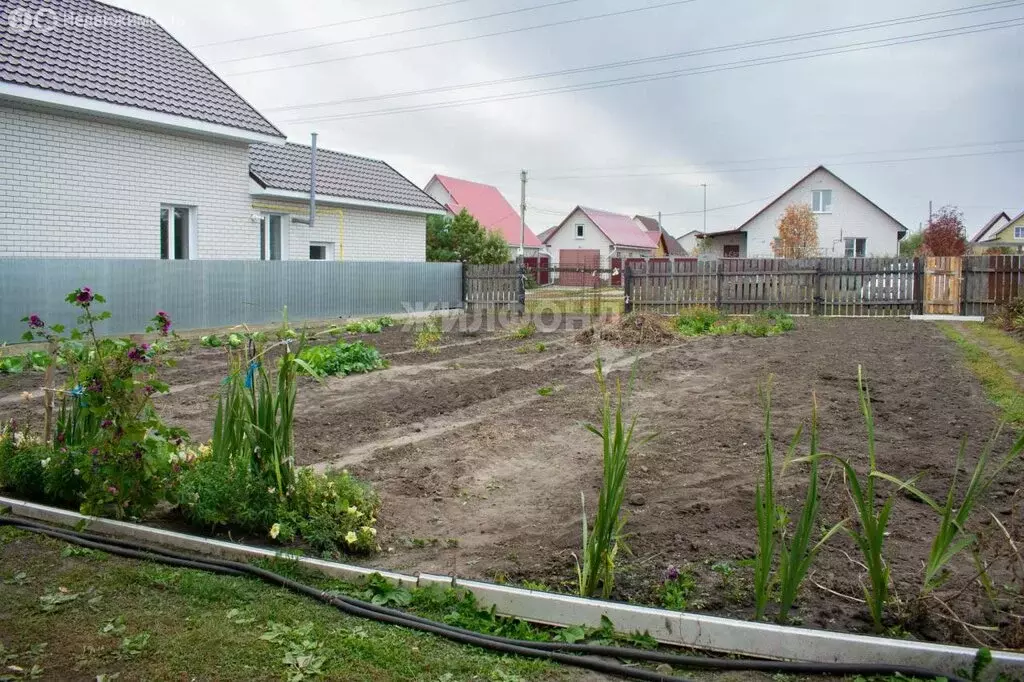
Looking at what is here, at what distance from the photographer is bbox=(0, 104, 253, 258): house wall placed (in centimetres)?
1346

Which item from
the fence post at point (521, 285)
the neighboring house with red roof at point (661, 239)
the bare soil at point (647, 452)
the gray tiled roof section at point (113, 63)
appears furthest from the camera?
the neighboring house with red roof at point (661, 239)

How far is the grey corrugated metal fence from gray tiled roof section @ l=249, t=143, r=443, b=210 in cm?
226

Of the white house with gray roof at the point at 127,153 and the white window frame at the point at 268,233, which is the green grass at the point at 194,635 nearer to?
the white house with gray roof at the point at 127,153

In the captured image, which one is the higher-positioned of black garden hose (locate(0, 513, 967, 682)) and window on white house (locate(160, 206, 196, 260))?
window on white house (locate(160, 206, 196, 260))

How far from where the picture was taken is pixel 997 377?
9383 millimetres

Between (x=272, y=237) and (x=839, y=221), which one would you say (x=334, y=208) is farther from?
(x=839, y=221)

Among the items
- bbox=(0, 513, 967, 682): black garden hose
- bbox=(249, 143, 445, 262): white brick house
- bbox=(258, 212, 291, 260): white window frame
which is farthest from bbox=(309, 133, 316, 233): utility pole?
bbox=(0, 513, 967, 682): black garden hose

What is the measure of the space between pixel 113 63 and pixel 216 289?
15.5 ft

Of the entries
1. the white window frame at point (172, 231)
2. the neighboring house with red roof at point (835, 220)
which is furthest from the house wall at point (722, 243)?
the white window frame at point (172, 231)

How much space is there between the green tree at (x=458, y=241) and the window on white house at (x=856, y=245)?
70.2ft

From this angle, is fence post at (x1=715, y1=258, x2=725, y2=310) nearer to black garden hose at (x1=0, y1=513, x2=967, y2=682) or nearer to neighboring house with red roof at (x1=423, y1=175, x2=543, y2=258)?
black garden hose at (x1=0, y1=513, x2=967, y2=682)

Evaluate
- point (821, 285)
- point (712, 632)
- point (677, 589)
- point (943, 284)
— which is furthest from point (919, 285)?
point (712, 632)

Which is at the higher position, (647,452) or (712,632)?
(647,452)

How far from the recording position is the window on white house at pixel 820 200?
4559 cm
